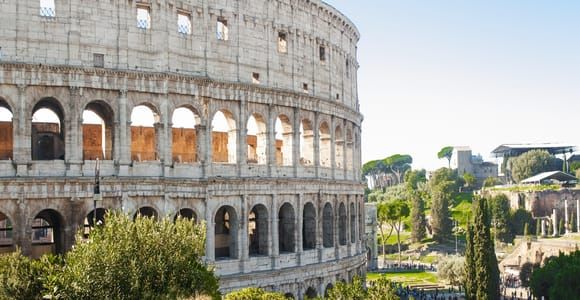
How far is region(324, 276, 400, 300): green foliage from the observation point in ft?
62.6

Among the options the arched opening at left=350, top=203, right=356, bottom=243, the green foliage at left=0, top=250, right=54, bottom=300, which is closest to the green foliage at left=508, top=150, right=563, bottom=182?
the arched opening at left=350, top=203, right=356, bottom=243

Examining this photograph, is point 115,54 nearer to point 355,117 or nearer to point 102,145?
point 102,145

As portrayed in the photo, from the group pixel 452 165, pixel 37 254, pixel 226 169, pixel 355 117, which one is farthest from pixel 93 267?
pixel 452 165

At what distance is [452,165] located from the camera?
130 m

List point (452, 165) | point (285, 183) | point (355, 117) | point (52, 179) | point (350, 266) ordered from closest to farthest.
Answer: point (52, 179)
point (285, 183)
point (350, 266)
point (355, 117)
point (452, 165)

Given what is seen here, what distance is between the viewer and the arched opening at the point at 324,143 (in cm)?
3572

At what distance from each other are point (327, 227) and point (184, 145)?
364 inches

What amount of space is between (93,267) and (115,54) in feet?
37.2

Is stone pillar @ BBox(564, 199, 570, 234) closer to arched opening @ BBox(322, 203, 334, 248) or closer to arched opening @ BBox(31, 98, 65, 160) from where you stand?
arched opening @ BBox(322, 203, 334, 248)

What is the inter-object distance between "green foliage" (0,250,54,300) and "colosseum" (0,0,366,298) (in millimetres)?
4172

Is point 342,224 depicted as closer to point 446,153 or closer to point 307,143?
point 307,143

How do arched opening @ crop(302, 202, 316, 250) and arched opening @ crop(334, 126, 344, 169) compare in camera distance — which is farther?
arched opening @ crop(334, 126, 344, 169)

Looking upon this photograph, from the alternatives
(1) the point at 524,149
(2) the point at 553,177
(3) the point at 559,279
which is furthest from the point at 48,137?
(1) the point at 524,149

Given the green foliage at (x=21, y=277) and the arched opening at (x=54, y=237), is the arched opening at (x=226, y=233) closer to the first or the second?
the arched opening at (x=54, y=237)
